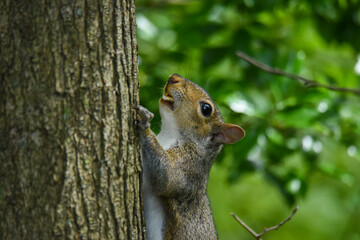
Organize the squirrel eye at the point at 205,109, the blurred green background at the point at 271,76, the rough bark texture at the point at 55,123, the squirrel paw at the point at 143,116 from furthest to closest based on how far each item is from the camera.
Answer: the blurred green background at the point at 271,76 → the squirrel eye at the point at 205,109 → the squirrel paw at the point at 143,116 → the rough bark texture at the point at 55,123

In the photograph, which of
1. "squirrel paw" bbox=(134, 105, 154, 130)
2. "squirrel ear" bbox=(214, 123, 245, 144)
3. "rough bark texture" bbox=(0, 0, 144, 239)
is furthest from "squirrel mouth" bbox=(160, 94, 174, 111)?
"rough bark texture" bbox=(0, 0, 144, 239)

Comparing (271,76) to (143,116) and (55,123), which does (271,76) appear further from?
(55,123)

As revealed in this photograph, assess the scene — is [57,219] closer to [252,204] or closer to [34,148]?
[34,148]

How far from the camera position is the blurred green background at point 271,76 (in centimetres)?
446

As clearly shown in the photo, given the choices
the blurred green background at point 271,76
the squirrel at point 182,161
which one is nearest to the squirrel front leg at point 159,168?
the squirrel at point 182,161

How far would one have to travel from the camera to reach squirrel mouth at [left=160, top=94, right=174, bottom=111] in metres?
3.61

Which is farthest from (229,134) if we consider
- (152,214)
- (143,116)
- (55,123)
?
(55,123)

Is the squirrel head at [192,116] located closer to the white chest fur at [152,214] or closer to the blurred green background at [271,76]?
the blurred green background at [271,76]

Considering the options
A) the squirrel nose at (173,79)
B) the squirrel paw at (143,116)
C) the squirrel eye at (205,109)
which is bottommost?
the squirrel eye at (205,109)

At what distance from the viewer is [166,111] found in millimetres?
3623

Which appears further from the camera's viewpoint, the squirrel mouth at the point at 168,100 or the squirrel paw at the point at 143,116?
the squirrel mouth at the point at 168,100

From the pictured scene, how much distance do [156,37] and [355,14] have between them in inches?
93.1

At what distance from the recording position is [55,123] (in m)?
2.24

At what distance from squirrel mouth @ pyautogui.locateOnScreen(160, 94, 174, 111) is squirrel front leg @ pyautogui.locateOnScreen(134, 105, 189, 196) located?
17.2 inches
